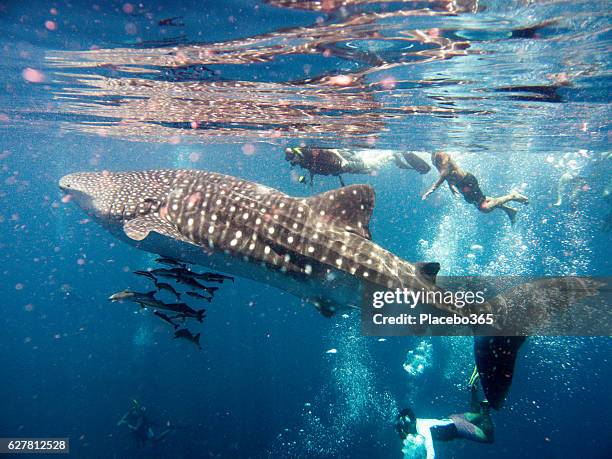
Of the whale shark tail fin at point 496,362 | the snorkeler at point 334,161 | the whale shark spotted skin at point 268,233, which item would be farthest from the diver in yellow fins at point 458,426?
the snorkeler at point 334,161

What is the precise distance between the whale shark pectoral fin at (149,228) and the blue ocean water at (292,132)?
372cm

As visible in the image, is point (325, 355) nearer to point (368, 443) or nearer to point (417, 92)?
point (368, 443)

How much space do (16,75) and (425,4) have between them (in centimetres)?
1224

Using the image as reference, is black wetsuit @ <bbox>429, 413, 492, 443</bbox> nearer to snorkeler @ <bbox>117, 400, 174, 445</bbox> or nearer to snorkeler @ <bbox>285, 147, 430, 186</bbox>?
snorkeler @ <bbox>285, 147, 430, 186</bbox>

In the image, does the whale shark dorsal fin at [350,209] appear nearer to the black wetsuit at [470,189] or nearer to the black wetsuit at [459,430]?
the black wetsuit at [470,189]

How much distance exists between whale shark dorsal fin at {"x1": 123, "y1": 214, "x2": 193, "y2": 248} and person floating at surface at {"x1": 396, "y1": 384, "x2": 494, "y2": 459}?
966cm

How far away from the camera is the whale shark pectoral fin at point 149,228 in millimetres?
5909

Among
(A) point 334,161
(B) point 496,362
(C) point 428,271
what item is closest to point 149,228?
(C) point 428,271

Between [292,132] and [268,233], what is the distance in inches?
483

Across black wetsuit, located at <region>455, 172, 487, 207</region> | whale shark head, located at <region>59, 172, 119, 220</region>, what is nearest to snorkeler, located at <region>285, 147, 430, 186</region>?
black wetsuit, located at <region>455, 172, 487, 207</region>

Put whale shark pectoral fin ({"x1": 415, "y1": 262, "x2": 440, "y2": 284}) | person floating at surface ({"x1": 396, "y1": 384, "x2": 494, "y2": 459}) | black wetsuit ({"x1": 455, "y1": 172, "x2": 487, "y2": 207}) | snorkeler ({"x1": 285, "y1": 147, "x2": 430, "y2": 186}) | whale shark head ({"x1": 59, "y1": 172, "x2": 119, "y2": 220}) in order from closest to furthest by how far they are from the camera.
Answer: whale shark pectoral fin ({"x1": 415, "y1": 262, "x2": 440, "y2": 284})
whale shark head ({"x1": 59, "y1": 172, "x2": 119, "y2": 220})
snorkeler ({"x1": 285, "y1": 147, "x2": 430, "y2": 186})
person floating at surface ({"x1": 396, "y1": 384, "x2": 494, "y2": 459})
black wetsuit ({"x1": 455, "y1": 172, "x2": 487, "y2": 207})

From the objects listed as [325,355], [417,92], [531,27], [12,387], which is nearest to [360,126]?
[417,92]

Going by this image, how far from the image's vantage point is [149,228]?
6145 mm

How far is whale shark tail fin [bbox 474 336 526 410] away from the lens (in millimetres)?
5258
